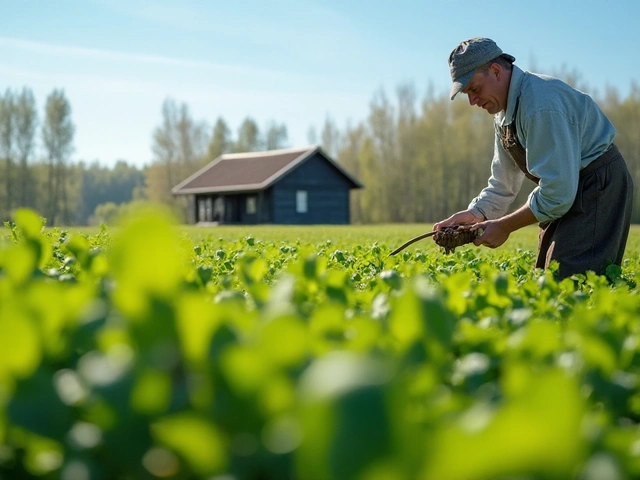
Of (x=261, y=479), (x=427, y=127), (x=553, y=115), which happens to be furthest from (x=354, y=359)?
(x=427, y=127)

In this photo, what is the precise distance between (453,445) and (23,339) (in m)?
0.47

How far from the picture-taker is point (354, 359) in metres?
0.55

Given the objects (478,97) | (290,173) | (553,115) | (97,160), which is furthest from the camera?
(97,160)

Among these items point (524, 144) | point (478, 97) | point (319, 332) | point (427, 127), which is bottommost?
point (319, 332)

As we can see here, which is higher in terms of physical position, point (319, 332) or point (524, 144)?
point (524, 144)

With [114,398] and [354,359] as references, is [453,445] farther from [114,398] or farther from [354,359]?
[114,398]

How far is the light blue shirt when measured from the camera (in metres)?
4.82

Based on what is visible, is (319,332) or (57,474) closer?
(57,474)

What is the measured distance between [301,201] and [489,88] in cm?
3588

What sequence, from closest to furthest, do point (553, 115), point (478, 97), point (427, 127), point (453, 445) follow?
point (453, 445)
point (553, 115)
point (478, 97)
point (427, 127)

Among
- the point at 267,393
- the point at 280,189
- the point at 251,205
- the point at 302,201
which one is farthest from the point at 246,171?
the point at 267,393

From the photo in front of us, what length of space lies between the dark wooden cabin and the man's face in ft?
111

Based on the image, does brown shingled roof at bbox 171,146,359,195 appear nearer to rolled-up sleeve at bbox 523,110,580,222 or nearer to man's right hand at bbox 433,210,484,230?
man's right hand at bbox 433,210,484,230

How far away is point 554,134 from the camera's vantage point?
481cm
